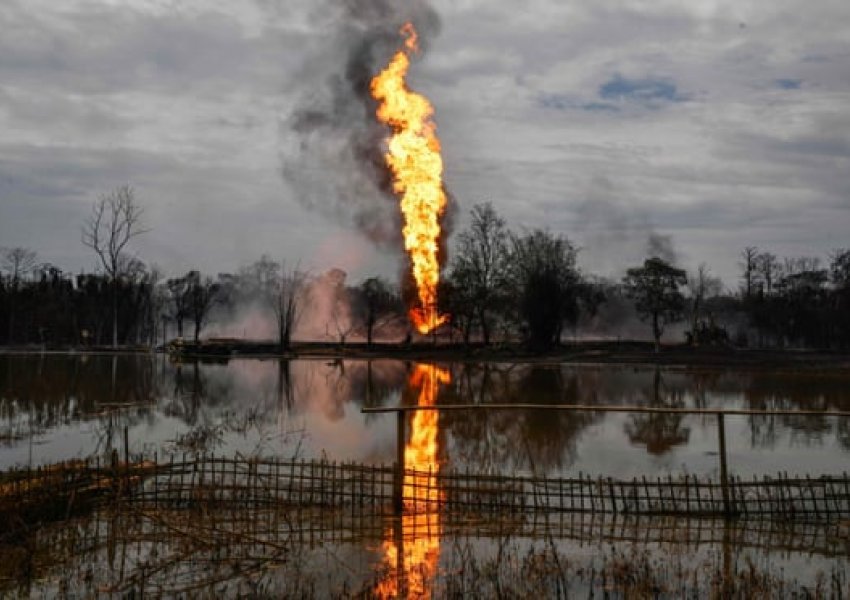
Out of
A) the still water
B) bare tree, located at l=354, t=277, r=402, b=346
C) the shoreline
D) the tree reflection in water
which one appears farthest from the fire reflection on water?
bare tree, located at l=354, t=277, r=402, b=346

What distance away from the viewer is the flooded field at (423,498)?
9.99 m

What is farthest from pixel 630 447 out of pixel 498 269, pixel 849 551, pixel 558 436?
pixel 498 269

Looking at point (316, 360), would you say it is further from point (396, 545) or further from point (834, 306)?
point (396, 545)

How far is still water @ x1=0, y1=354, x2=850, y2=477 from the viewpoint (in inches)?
755

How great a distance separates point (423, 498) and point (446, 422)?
1158 centimetres

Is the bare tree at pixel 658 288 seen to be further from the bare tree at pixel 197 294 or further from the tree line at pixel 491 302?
the bare tree at pixel 197 294

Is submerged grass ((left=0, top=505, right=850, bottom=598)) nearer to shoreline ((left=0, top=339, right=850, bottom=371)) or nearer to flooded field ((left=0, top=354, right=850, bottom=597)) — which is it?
flooded field ((left=0, top=354, right=850, bottom=597))

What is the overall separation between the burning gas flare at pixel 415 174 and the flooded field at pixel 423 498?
32399mm

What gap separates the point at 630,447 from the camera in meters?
21.2

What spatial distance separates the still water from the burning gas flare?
2822cm

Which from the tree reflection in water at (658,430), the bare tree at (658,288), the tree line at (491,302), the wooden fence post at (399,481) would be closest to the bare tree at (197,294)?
the tree line at (491,302)

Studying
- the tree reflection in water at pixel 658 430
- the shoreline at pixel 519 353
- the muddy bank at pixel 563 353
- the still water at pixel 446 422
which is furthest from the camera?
the shoreline at pixel 519 353

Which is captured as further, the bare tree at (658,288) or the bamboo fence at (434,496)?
the bare tree at (658,288)

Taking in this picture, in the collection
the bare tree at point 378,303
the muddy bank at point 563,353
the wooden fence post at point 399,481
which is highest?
the bare tree at point 378,303
